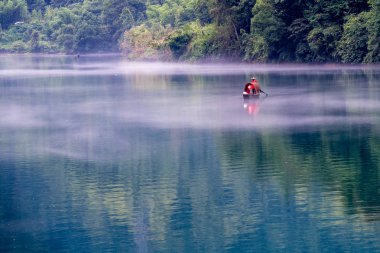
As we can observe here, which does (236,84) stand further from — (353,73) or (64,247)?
(64,247)

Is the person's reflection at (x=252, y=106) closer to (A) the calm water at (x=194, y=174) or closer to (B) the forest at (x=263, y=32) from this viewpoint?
(A) the calm water at (x=194, y=174)

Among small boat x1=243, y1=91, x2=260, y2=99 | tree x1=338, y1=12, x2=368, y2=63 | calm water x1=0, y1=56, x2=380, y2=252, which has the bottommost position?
calm water x1=0, y1=56, x2=380, y2=252

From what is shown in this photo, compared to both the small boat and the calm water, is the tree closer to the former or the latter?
the calm water

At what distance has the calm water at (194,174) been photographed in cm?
1438

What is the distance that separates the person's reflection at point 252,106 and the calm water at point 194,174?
0.05 m

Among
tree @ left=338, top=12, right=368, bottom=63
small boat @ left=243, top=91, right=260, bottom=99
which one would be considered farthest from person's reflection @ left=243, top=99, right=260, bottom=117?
tree @ left=338, top=12, right=368, bottom=63

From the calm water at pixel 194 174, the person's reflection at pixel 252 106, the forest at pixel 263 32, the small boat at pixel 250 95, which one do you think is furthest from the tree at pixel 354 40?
the person's reflection at pixel 252 106

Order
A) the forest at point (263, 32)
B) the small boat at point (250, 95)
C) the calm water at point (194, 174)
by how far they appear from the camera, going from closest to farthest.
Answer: the calm water at point (194, 174) < the small boat at point (250, 95) < the forest at point (263, 32)

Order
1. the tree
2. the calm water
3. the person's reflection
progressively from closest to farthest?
the calm water → the person's reflection → the tree

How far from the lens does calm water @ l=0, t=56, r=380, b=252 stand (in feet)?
47.2

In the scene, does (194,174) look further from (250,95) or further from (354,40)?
(354,40)

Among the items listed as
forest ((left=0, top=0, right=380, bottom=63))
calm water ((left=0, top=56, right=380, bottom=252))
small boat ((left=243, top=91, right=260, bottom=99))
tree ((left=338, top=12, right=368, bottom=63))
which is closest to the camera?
calm water ((left=0, top=56, right=380, bottom=252))

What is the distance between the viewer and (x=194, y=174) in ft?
64.3

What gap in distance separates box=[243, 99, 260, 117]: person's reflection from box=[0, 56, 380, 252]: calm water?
5 centimetres
